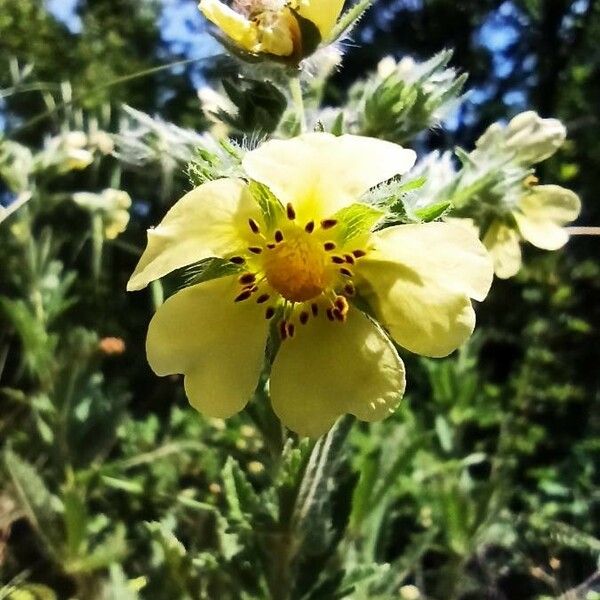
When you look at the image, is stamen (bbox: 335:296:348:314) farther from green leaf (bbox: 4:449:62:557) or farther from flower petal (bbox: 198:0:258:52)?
green leaf (bbox: 4:449:62:557)

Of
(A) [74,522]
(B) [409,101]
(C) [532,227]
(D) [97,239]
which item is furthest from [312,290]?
A: (D) [97,239]

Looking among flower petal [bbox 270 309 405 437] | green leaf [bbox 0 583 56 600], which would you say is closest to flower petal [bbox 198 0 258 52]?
flower petal [bbox 270 309 405 437]

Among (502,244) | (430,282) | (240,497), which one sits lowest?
(240,497)

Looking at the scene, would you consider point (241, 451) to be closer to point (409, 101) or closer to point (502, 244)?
point (502, 244)

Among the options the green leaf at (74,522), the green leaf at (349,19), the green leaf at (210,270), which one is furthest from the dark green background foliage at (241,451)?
the green leaf at (210,270)

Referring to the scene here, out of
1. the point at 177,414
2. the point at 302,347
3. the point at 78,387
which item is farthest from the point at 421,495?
the point at 302,347

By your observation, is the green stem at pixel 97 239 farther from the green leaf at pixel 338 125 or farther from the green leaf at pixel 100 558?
the green leaf at pixel 338 125
